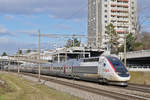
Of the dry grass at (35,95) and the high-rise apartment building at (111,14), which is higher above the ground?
the high-rise apartment building at (111,14)

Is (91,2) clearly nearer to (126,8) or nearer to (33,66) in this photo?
(126,8)

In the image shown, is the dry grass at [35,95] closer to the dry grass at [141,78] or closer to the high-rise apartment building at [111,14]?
the dry grass at [141,78]

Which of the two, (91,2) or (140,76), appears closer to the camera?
(140,76)

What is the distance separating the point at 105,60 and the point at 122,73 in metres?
3.05

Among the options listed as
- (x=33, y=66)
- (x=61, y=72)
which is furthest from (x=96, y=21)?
(x=61, y=72)

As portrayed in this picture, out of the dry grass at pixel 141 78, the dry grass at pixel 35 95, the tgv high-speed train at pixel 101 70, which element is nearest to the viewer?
the dry grass at pixel 35 95

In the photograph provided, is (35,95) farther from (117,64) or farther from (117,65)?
(117,64)

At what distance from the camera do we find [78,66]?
4234 centimetres

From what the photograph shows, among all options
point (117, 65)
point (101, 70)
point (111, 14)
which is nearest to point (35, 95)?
point (117, 65)

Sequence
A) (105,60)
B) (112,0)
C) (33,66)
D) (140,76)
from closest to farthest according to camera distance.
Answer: (105,60) → (140,76) → (33,66) → (112,0)

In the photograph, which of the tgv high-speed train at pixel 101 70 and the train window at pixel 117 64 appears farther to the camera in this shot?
the train window at pixel 117 64

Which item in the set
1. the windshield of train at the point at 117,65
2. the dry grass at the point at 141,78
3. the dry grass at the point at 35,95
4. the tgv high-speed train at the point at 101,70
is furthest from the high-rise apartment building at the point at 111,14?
the dry grass at the point at 35,95

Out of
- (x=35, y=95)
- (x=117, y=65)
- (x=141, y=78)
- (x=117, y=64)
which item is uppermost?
(x=117, y=64)

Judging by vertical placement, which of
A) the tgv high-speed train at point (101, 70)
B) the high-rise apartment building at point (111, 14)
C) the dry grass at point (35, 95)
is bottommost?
the dry grass at point (35, 95)
